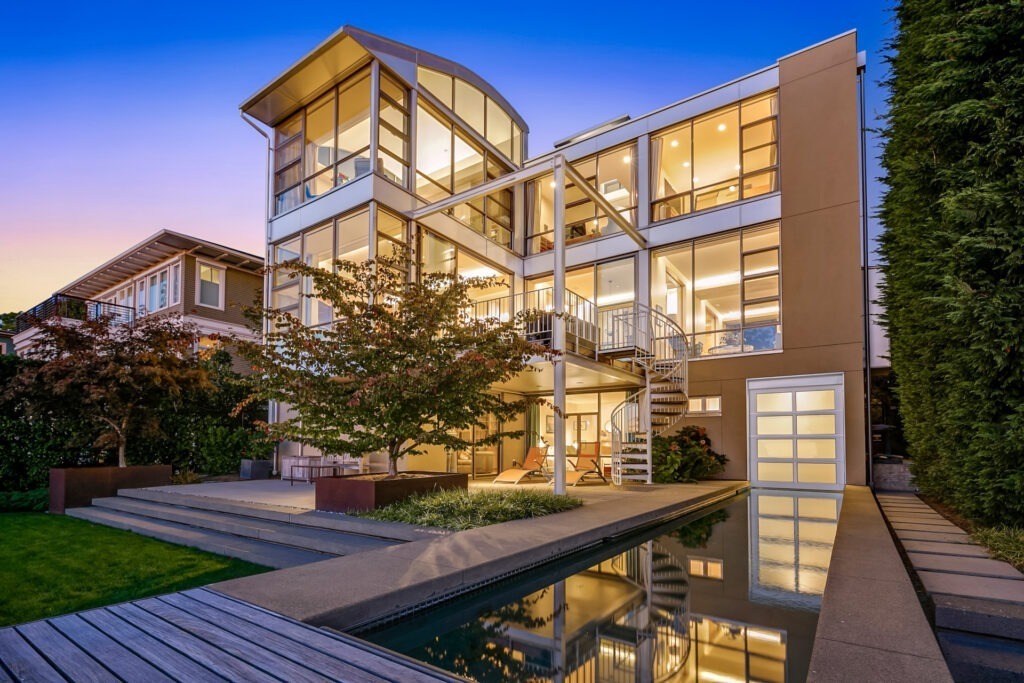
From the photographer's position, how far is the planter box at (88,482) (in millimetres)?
8703

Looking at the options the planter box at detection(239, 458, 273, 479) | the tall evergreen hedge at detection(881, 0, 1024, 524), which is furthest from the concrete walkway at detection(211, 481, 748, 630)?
the planter box at detection(239, 458, 273, 479)

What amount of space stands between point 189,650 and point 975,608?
3976 mm

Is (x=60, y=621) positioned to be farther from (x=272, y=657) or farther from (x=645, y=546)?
(x=645, y=546)

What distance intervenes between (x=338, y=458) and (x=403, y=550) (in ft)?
25.0

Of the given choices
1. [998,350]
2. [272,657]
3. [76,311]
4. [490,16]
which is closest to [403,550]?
[272,657]

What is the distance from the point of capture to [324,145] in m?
12.8

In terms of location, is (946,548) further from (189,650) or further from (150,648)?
(150,648)

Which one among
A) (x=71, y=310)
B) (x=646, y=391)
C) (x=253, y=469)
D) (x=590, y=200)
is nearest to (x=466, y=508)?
(x=646, y=391)

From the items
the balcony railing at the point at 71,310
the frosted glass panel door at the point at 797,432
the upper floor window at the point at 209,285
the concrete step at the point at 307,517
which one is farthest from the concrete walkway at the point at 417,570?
the upper floor window at the point at 209,285

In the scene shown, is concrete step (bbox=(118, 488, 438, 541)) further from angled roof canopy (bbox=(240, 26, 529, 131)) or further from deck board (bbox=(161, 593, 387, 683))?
angled roof canopy (bbox=(240, 26, 529, 131))

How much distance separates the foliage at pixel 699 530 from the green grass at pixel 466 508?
4.53 feet

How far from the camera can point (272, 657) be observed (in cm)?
238

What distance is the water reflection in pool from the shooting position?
2.82 metres

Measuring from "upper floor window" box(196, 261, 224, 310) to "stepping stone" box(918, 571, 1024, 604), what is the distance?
66.0 ft
